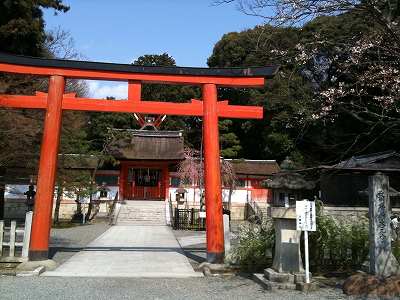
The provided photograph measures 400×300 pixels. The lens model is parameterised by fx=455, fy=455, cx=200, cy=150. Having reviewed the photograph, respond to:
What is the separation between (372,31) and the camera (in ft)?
28.0

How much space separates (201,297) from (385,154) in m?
4.37

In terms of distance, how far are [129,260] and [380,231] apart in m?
6.77

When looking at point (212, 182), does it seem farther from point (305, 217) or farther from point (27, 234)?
point (27, 234)

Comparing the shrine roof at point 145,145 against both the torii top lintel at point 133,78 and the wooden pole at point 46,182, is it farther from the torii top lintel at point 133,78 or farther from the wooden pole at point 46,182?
the wooden pole at point 46,182

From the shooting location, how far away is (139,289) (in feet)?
28.6

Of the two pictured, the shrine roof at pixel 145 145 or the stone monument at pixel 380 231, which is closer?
the stone monument at pixel 380 231

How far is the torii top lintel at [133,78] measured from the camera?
11570mm

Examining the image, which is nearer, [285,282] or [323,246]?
[285,282]

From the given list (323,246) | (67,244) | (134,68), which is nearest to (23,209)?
(67,244)

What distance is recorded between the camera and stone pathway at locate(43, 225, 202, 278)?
10.4 m

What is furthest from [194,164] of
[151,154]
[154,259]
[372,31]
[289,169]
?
[372,31]

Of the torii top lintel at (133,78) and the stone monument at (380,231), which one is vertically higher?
the torii top lintel at (133,78)

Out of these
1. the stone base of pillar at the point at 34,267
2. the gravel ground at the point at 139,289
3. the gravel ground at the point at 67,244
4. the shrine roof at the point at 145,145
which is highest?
the shrine roof at the point at 145,145

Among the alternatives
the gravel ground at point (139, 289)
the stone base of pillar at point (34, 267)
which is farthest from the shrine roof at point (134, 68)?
the gravel ground at point (139, 289)
